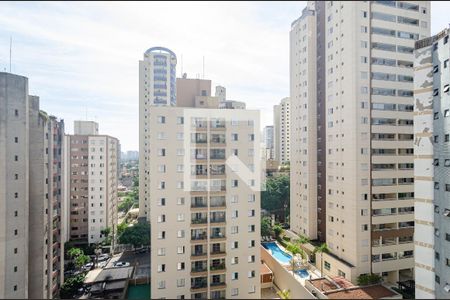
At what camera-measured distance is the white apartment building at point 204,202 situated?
9781 mm

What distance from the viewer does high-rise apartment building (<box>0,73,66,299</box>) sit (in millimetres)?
10445

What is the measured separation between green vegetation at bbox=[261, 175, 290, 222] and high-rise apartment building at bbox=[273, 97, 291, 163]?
1615 cm

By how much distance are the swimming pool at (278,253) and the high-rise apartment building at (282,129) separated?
25.5 m

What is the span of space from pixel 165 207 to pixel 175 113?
3.64m

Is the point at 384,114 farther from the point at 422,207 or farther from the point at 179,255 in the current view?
the point at 179,255

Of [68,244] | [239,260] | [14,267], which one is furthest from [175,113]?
[68,244]

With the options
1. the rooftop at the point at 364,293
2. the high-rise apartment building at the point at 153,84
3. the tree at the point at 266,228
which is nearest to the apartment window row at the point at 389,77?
the rooftop at the point at 364,293

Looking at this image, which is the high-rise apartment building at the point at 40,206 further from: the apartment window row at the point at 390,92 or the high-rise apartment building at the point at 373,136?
the apartment window row at the point at 390,92

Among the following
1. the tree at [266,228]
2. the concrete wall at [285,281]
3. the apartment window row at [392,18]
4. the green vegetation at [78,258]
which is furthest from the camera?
the tree at [266,228]

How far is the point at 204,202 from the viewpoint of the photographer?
1036 centimetres

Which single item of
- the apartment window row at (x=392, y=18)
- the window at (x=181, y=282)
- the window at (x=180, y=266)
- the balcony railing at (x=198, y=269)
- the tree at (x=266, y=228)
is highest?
the apartment window row at (x=392, y=18)

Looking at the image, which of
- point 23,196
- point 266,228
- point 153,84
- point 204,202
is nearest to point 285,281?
point 204,202

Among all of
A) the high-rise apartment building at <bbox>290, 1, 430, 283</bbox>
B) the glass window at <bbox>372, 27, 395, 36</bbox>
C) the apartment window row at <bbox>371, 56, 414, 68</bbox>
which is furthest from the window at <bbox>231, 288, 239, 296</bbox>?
the glass window at <bbox>372, 27, 395, 36</bbox>

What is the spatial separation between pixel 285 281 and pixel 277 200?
1903 cm
